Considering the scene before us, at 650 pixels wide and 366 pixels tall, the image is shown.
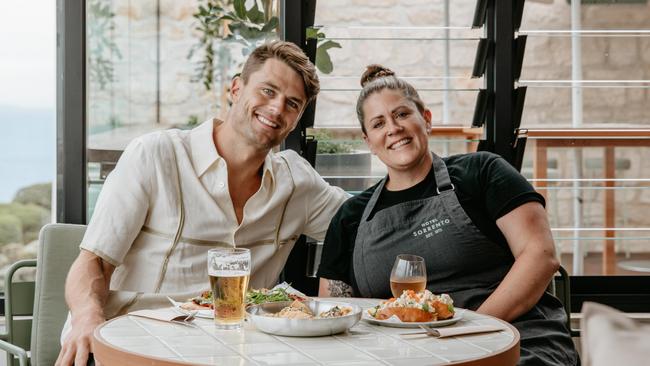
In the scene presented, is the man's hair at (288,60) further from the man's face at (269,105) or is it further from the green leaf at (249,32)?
the green leaf at (249,32)

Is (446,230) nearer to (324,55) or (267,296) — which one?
(267,296)

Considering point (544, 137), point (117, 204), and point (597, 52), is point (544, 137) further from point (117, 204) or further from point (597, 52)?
point (117, 204)

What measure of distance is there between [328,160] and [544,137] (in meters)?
0.84

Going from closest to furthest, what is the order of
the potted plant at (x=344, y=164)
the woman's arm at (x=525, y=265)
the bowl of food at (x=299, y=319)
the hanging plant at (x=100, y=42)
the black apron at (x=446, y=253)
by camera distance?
1. the bowl of food at (x=299, y=319)
2. the woman's arm at (x=525, y=265)
3. the black apron at (x=446, y=253)
4. the hanging plant at (x=100, y=42)
5. the potted plant at (x=344, y=164)

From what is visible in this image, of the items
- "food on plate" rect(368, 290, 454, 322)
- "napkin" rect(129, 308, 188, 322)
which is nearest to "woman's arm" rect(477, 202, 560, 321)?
"food on plate" rect(368, 290, 454, 322)

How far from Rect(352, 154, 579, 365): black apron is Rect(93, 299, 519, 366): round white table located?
61 cm

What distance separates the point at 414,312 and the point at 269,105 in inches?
38.2

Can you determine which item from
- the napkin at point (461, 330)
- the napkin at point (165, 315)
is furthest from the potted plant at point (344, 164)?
the napkin at point (461, 330)

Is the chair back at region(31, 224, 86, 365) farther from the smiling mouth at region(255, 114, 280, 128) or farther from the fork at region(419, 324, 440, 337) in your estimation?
the fork at region(419, 324, 440, 337)

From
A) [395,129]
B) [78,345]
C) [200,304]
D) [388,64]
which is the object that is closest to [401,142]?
[395,129]

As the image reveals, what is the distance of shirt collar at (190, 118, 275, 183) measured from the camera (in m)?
2.55

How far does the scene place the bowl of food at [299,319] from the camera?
5.63 ft

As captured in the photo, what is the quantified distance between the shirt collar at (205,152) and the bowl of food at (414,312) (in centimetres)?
85

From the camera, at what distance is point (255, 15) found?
10.3 ft
